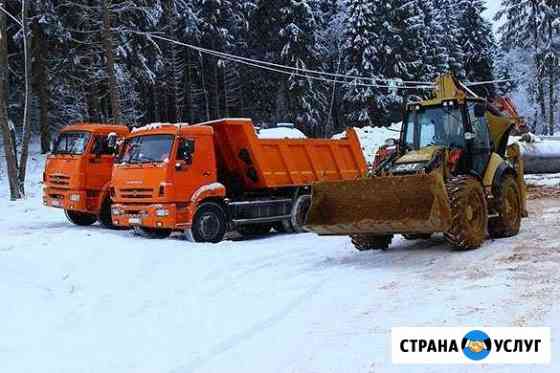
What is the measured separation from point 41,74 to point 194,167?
18392 millimetres

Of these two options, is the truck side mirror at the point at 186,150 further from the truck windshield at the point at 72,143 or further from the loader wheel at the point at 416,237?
the loader wheel at the point at 416,237

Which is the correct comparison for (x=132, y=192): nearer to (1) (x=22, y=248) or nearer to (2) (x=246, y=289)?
(1) (x=22, y=248)

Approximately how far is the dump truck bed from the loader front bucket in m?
4.30

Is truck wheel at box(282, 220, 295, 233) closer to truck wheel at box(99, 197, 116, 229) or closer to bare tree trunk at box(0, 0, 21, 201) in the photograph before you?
truck wheel at box(99, 197, 116, 229)

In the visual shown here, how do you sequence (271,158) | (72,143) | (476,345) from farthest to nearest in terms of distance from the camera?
1. (72,143)
2. (271,158)
3. (476,345)

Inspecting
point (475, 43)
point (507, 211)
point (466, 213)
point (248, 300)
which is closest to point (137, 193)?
point (248, 300)

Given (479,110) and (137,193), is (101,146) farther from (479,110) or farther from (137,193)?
(479,110)

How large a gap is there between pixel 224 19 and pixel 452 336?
123ft

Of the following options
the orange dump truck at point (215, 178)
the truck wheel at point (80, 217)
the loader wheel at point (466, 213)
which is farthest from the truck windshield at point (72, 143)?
the loader wheel at point (466, 213)

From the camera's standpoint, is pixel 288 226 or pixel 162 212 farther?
pixel 288 226

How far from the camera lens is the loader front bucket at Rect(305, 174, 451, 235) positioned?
29.6 feet

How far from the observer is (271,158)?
1480cm

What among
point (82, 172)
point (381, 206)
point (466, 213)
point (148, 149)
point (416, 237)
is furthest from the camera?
point (82, 172)

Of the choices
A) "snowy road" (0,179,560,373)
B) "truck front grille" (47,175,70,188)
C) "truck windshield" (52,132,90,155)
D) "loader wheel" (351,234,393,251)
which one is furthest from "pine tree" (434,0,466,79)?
"loader wheel" (351,234,393,251)
